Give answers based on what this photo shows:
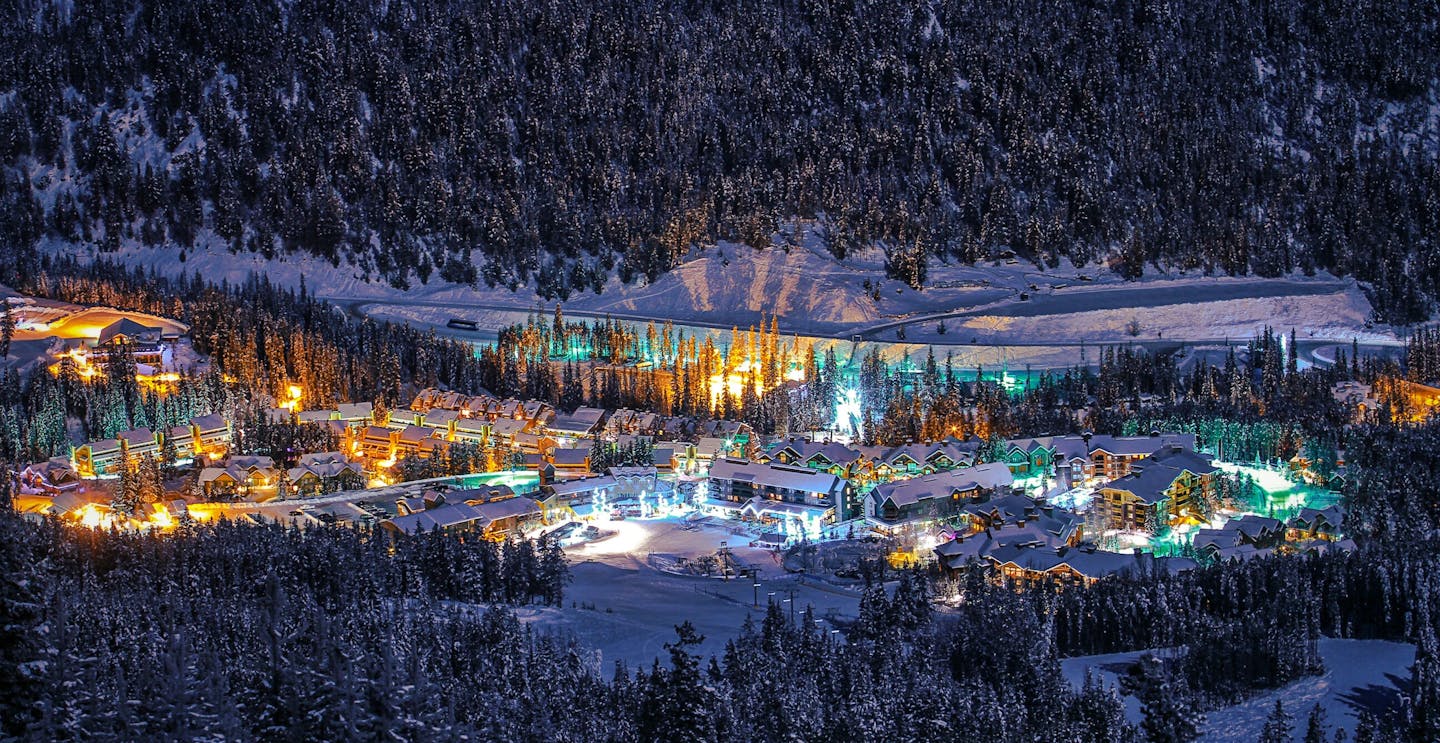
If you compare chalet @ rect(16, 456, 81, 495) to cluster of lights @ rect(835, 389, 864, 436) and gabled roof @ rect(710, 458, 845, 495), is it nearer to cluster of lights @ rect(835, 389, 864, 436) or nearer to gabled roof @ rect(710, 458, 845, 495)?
gabled roof @ rect(710, 458, 845, 495)

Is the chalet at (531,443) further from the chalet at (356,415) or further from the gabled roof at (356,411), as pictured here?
the gabled roof at (356,411)

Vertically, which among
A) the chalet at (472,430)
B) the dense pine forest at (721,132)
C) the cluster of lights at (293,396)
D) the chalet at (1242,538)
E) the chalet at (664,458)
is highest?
the dense pine forest at (721,132)

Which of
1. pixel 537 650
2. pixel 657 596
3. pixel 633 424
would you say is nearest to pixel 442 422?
pixel 633 424

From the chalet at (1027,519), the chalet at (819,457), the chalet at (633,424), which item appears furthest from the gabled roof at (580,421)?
the chalet at (1027,519)

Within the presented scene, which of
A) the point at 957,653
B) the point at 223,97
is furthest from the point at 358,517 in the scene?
the point at 223,97

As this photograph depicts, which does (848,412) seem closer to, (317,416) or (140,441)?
(317,416)
